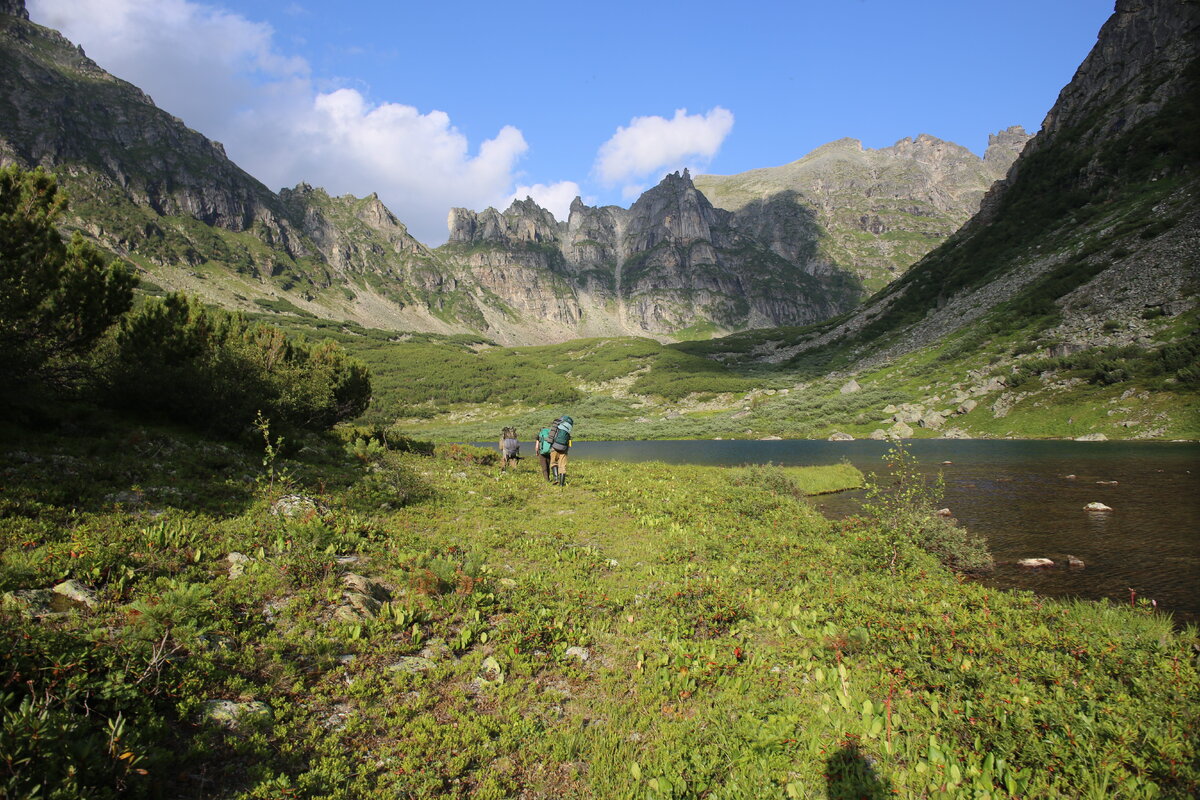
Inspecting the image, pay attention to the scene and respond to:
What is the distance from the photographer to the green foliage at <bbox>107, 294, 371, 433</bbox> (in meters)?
17.0

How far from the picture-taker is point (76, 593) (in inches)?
267

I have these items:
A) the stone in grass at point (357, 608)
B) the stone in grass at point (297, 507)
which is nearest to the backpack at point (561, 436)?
the stone in grass at point (297, 507)

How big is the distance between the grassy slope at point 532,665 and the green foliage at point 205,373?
14.6ft

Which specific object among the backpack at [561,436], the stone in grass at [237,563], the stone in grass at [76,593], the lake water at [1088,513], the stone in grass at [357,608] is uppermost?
→ the backpack at [561,436]

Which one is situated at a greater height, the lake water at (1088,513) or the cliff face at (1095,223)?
the cliff face at (1095,223)

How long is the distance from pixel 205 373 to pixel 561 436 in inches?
531

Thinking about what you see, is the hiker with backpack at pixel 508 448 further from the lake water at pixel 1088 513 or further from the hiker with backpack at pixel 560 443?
the lake water at pixel 1088 513

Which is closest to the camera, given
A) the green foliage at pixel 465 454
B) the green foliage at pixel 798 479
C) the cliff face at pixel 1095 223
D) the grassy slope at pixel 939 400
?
the green foliage at pixel 465 454

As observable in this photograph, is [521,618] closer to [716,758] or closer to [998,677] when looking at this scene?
[716,758]

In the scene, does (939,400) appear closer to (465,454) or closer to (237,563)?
(465,454)

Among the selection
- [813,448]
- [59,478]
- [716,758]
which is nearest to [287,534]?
[59,478]

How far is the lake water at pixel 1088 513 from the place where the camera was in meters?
15.9

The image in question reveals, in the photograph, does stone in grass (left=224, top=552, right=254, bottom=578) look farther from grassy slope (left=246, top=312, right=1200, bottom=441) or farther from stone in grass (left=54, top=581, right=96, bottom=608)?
grassy slope (left=246, top=312, right=1200, bottom=441)

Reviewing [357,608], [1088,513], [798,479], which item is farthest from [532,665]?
[1088,513]
